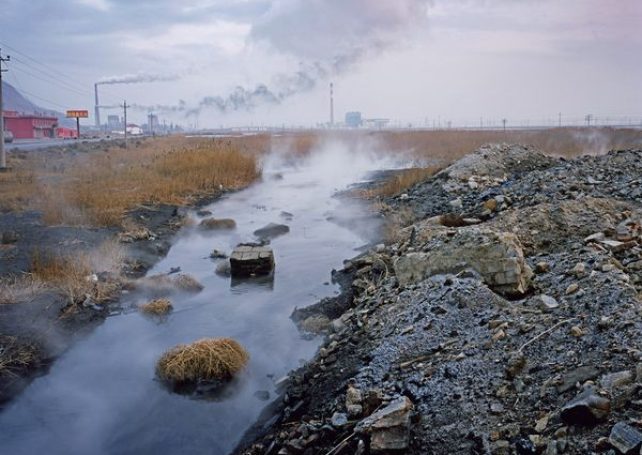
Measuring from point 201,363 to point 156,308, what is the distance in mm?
2331

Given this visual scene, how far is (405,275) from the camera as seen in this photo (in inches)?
300

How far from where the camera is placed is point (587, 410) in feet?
12.1

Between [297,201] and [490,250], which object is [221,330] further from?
[297,201]

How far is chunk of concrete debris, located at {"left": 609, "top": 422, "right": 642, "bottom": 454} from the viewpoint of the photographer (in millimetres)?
3338

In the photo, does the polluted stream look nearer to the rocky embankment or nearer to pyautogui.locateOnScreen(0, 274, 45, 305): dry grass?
the rocky embankment

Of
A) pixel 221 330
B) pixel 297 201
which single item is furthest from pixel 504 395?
pixel 297 201

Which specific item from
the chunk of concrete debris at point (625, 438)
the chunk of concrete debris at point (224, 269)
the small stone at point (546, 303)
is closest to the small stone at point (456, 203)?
the chunk of concrete debris at point (224, 269)

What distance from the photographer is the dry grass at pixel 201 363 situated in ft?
21.7

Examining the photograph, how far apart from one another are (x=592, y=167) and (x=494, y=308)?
27.6ft

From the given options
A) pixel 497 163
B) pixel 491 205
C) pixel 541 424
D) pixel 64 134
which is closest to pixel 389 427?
pixel 541 424

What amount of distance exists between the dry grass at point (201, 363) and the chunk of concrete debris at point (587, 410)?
402 cm

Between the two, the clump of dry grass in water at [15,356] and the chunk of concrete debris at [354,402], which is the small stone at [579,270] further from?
the clump of dry grass in water at [15,356]

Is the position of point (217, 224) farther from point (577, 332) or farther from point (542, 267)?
point (577, 332)

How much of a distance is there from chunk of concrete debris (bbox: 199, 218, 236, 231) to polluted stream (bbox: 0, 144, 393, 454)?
1262mm
